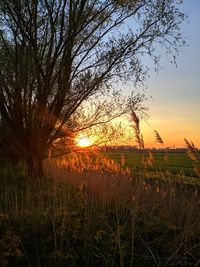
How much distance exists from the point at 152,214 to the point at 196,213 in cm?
87

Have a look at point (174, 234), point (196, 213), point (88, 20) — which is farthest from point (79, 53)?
point (174, 234)

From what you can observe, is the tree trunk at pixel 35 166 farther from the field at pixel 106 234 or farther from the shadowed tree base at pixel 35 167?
the field at pixel 106 234

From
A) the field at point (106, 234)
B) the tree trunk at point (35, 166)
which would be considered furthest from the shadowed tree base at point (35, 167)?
the field at point (106, 234)

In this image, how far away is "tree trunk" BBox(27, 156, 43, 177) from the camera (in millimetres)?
14753

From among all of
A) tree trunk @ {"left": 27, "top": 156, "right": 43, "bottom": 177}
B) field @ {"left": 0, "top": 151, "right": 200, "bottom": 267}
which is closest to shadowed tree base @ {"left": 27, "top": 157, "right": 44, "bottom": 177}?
tree trunk @ {"left": 27, "top": 156, "right": 43, "bottom": 177}

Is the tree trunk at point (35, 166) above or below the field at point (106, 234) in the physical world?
above

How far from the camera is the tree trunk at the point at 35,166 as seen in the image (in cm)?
1475

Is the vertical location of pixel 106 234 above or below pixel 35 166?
below

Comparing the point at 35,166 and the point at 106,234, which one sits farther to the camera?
the point at 35,166

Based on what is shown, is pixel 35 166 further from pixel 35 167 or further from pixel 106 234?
pixel 106 234

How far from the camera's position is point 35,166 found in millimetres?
14688

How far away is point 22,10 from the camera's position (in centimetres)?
1317

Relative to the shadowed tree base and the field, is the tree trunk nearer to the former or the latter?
the shadowed tree base

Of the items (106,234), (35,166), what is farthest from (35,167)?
(106,234)
